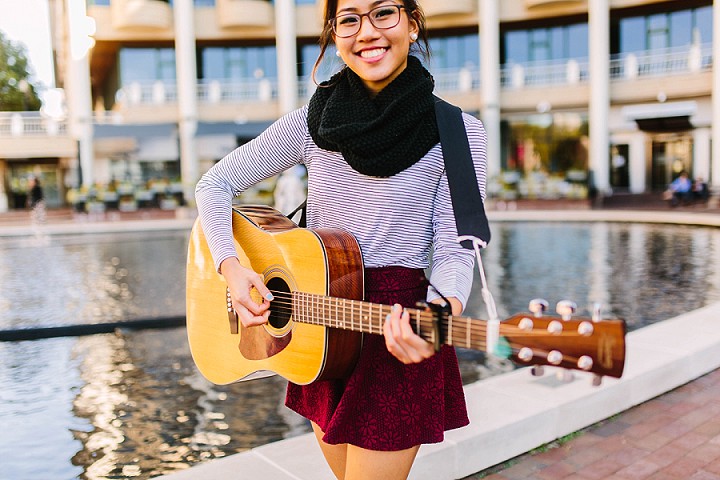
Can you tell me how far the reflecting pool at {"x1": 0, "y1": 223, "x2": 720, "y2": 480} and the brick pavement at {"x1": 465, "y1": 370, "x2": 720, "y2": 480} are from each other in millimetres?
1544

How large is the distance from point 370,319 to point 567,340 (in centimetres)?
53

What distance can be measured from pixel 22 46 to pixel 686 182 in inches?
1802

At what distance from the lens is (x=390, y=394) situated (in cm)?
188

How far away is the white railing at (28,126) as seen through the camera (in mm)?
32062

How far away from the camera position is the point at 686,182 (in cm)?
2464

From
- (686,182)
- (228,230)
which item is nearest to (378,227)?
(228,230)

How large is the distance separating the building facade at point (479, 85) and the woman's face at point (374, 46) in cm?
2583

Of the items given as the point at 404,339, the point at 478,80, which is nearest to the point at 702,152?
the point at 478,80

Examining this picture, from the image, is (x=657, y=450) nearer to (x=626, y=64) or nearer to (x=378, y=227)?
(x=378, y=227)

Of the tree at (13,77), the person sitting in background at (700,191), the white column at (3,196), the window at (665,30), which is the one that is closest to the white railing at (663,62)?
the window at (665,30)

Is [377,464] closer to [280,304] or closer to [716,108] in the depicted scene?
[280,304]

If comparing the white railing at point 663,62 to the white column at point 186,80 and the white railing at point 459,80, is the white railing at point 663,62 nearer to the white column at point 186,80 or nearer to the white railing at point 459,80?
the white railing at point 459,80

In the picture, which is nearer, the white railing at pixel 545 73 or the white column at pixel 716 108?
the white column at pixel 716 108

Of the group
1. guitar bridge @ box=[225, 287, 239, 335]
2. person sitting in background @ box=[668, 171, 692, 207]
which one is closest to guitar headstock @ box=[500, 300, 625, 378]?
guitar bridge @ box=[225, 287, 239, 335]
